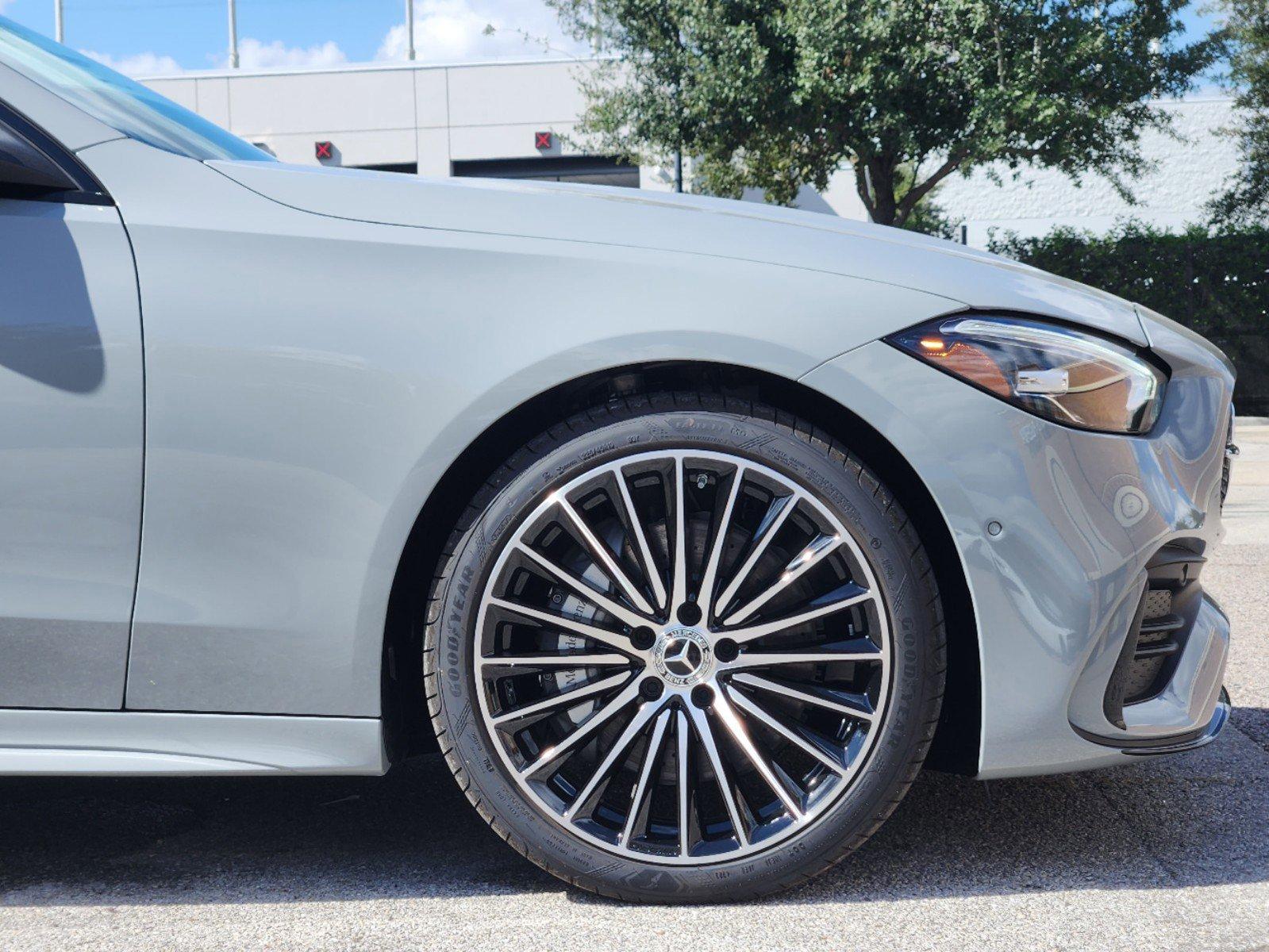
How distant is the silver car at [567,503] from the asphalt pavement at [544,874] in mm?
128

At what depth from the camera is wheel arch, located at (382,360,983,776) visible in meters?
1.94

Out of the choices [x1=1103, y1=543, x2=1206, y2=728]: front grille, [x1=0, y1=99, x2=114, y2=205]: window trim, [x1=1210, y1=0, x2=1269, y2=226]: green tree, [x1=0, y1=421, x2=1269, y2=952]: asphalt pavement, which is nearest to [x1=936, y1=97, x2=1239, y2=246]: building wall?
[x1=1210, y1=0, x2=1269, y2=226]: green tree

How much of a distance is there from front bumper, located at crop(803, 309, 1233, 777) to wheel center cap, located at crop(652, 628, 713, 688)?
17.3 inches

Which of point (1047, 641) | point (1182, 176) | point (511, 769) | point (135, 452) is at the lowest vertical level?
point (511, 769)

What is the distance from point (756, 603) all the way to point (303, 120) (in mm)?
23625

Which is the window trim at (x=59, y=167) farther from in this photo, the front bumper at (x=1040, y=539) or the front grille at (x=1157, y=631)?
the front grille at (x=1157, y=631)

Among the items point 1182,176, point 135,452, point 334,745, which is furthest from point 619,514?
point 1182,176

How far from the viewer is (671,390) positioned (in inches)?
A: 78.3

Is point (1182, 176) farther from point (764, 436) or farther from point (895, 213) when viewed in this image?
point (764, 436)

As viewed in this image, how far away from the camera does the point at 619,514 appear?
76.4 inches

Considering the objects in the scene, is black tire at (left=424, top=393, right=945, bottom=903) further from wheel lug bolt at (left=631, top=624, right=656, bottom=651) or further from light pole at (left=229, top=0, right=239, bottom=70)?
light pole at (left=229, top=0, right=239, bottom=70)

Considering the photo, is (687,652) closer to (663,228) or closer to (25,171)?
(663,228)

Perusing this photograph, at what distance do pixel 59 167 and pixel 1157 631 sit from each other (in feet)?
6.50

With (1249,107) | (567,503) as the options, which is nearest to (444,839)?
(567,503)
